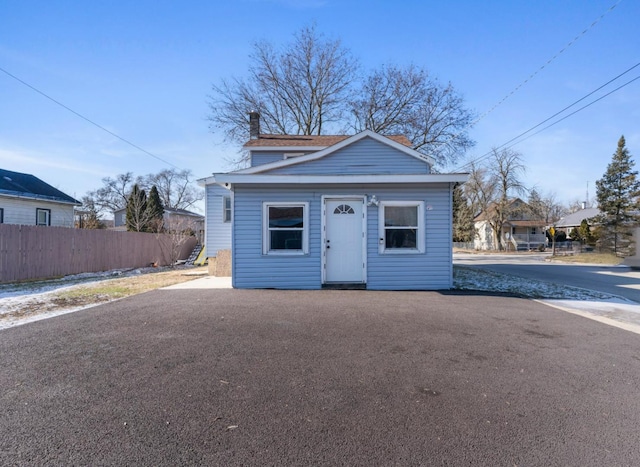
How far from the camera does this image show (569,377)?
11.7ft

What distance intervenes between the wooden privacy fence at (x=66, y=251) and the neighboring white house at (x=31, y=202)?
5446 mm

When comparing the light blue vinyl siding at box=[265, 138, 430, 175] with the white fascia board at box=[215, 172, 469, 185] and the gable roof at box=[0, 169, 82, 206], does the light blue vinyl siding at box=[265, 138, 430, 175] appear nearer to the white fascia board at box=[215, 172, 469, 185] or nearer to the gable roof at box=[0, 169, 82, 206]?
the white fascia board at box=[215, 172, 469, 185]

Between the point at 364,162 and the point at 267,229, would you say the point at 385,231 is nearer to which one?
the point at 364,162

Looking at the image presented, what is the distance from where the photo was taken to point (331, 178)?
8469 mm

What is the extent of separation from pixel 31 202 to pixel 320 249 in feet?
56.5

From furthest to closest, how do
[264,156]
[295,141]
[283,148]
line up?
[295,141], [264,156], [283,148]

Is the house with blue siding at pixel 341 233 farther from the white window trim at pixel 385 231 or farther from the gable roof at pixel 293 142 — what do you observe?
the gable roof at pixel 293 142

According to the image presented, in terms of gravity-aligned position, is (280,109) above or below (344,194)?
above

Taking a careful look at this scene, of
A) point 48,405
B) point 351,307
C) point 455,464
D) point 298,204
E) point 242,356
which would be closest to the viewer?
point 455,464

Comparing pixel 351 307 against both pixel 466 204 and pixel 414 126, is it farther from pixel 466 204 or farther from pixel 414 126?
pixel 466 204

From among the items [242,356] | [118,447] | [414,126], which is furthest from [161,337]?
[414,126]

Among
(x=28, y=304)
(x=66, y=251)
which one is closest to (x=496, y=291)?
(x=28, y=304)

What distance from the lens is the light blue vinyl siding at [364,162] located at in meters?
9.45

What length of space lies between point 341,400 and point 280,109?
906 inches
